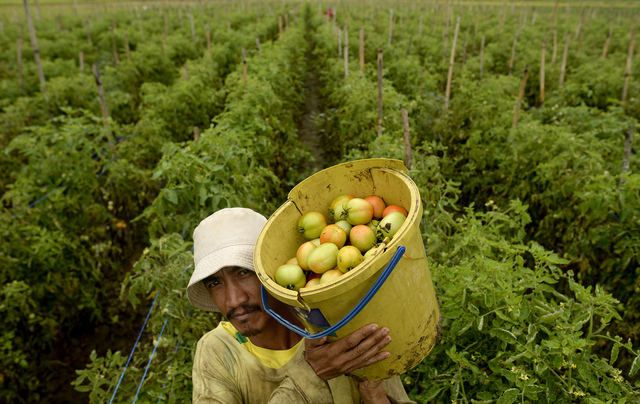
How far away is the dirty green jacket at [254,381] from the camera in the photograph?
127cm

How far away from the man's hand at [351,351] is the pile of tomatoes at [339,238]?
20 cm

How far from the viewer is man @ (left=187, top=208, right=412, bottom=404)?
50.5 inches

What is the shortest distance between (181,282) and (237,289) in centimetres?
114

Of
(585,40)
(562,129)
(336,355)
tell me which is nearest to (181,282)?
(336,355)

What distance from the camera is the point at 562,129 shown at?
4258mm

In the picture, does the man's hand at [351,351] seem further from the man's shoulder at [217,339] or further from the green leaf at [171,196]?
the green leaf at [171,196]

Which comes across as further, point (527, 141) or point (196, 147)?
point (527, 141)

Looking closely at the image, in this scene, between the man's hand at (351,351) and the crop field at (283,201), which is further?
the crop field at (283,201)

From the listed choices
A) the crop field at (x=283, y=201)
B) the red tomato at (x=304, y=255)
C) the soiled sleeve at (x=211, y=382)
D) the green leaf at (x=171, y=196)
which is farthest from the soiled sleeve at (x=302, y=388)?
the green leaf at (x=171, y=196)

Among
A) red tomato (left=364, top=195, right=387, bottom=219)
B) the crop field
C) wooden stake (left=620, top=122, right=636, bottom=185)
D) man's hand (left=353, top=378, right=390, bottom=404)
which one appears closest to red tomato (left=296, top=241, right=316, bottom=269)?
red tomato (left=364, top=195, right=387, bottom=219)

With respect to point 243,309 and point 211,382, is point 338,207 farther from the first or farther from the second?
point 211,382

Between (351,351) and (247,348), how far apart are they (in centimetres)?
57

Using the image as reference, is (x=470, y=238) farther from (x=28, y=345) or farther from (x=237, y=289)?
(x=28, y=345)

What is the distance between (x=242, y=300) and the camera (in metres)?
1.47
